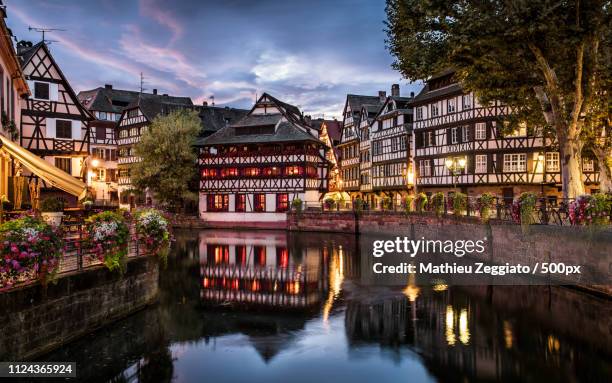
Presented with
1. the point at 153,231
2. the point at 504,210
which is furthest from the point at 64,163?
the point at 504,210

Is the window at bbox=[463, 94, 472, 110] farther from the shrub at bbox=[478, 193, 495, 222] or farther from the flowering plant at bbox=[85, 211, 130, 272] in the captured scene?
the flowering plant at bbox=[85, 211, 130, 272]

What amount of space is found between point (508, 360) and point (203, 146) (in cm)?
5142

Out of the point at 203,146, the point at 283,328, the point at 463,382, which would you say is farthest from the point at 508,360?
the point at 203,146

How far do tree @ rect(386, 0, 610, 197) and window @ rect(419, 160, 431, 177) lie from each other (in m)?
25.7

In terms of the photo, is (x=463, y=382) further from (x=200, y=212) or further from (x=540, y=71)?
(x=200, y=212)

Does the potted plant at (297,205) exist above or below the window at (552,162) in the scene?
below

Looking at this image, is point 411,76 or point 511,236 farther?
point 511,236

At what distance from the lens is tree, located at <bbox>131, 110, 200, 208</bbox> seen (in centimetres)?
5722

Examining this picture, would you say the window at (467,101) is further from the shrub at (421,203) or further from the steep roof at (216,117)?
the steep roof at (216,117)

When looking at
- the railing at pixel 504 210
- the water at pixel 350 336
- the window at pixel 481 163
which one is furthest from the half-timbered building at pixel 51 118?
the window at pixel 481 163

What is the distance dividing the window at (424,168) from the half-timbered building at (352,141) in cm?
1642

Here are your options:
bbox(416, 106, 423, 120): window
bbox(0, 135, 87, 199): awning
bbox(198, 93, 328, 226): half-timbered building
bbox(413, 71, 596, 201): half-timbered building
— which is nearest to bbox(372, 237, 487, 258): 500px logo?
bbox(413, 71, 596, 201): half-timbered building

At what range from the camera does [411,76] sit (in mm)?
21547

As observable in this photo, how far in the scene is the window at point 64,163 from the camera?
36281 mm
